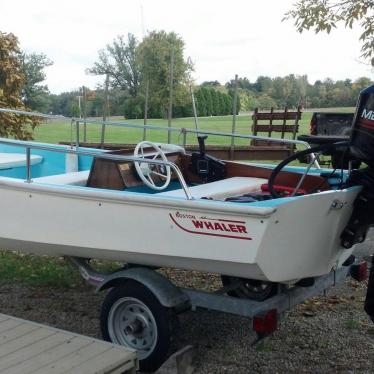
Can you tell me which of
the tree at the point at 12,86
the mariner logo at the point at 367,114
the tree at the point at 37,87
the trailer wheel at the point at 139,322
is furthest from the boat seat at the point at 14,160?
the tree at the point at 37,87

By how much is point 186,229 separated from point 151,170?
4.53ft

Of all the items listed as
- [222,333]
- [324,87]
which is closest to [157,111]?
[324,87]

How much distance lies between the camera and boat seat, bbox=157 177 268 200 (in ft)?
14.3

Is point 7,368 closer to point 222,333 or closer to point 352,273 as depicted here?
point 222,333

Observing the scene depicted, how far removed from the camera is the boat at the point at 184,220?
141 inches

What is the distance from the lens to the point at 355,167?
395 centimetres

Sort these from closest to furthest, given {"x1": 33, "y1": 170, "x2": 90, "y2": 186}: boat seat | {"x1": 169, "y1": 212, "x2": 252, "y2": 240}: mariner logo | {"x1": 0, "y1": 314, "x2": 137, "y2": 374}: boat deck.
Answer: {"x1": 0, "y1": 314, "x2": 137, "y2": 374}: boat deck < {"x1": 169, "y1": 212, "x2": 252, "y2": 240}: mariner logo < {"x1": 33, "y1": 170, "x2": 90, "y2": 186}: boat seat

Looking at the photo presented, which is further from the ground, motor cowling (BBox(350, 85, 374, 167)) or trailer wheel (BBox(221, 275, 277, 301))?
motor cowling (BBox(350, 85, 374, 167))

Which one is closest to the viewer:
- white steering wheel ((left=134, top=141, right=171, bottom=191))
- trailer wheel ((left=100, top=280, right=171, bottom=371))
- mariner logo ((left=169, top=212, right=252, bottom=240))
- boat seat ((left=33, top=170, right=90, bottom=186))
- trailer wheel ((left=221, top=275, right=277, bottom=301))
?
mariner logo ((left=169, top=212, right=252, bottom=240))

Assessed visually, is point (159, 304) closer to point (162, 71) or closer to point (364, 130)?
point (364, 130)

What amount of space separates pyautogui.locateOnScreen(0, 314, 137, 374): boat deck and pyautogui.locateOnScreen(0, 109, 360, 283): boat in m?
0.69

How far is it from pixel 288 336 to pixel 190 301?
3.57 feet

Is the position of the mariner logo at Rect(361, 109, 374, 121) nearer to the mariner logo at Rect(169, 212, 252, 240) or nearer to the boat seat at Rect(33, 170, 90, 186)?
the mariner logo at Rect(169, 212, 252, 240)

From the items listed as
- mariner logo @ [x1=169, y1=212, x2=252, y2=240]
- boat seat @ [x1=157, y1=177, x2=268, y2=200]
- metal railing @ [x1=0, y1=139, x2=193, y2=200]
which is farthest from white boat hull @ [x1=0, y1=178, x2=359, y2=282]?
boat seat @ [x1=157, y1=177, x2=268, y2=200]
